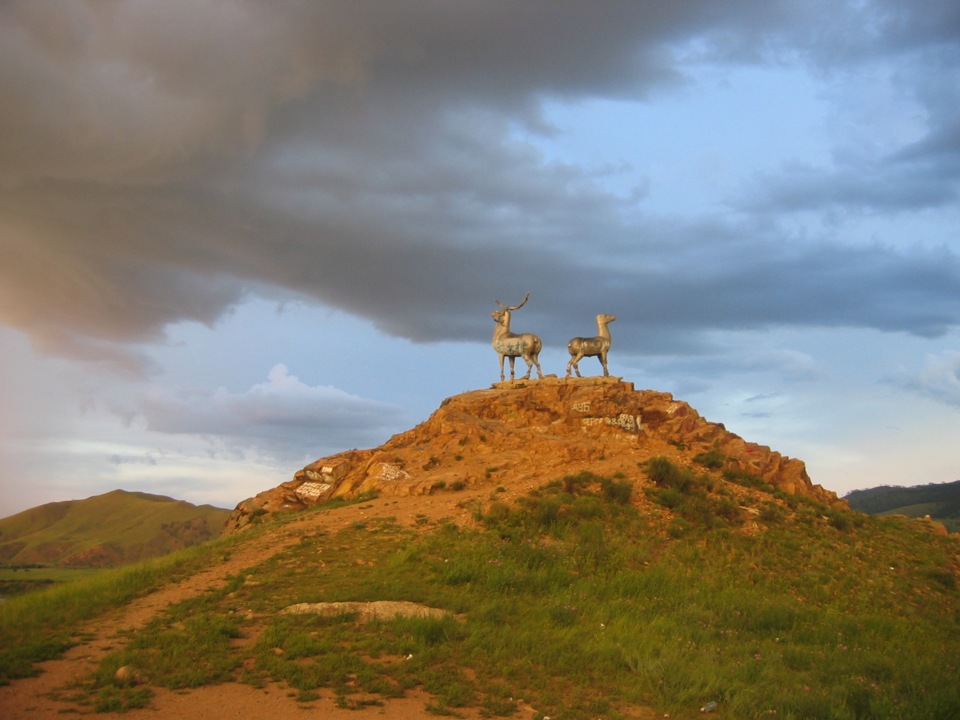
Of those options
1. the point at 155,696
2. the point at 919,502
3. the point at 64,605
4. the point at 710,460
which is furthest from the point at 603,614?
the point at 919,502

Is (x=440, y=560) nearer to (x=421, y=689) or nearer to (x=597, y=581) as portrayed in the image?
(x=597, y=581)

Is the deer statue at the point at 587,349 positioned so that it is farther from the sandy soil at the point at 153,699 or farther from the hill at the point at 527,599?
the sandy soil at the point at 153,699

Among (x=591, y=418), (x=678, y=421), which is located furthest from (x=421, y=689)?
(x=678, y=421)

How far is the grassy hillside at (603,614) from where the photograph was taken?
10742 millimetres

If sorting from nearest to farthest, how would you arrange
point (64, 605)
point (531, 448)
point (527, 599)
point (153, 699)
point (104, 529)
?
point (153, 699), point (64, 605), point (527, 599), point (531, 448), point (104, 529)

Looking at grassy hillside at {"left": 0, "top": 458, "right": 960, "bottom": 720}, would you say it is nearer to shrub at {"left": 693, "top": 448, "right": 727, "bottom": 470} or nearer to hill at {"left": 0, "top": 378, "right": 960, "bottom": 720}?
hill at {"left": 0, "top": 378, "right": 960, "bottom": 720}

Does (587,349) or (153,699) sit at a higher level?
(587,349)

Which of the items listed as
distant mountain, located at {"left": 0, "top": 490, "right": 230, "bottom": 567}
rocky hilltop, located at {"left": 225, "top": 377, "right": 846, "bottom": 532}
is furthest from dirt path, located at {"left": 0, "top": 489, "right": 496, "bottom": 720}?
distant mountain, located at {"left": 0, "top": 490, "right": 230, "bottom": 567}

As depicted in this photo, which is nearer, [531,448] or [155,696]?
[155,696]

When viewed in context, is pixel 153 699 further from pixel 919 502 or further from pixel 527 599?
pixel 919 502

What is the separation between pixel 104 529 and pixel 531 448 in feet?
144

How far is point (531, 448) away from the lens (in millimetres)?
24531

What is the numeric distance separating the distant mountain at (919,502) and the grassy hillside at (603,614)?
247ft

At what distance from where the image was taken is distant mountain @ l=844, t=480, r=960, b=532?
96188 mm
